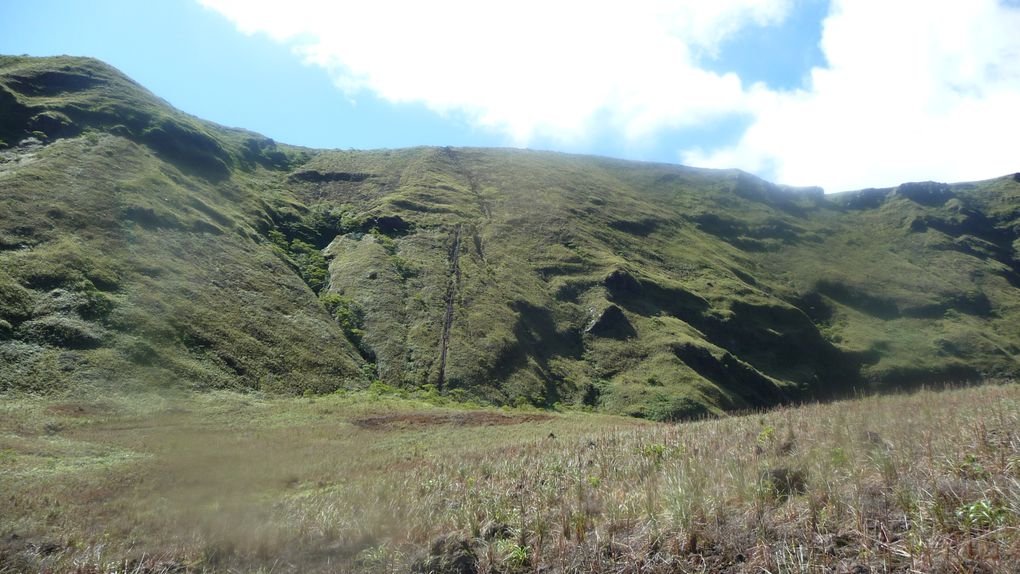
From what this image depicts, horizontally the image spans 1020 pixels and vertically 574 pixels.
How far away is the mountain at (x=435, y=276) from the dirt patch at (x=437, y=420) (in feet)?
40.6

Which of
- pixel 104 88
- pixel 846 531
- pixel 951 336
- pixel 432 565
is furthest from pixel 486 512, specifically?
pixel 104 88

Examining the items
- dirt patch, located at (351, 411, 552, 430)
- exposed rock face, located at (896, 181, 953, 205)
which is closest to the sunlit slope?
dirt patch, located at (351, 411, 552, 430)

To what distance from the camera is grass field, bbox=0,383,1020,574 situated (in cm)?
536

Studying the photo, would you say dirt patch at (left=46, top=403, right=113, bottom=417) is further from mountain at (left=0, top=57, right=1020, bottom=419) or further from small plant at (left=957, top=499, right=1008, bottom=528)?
small plant at (left=957, top=499, right=1008, bottom=528)

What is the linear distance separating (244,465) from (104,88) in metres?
109

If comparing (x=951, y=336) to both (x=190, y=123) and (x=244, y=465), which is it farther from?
(x=190, y=123)

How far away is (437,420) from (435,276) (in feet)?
129

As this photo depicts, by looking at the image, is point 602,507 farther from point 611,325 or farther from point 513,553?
point 611,325

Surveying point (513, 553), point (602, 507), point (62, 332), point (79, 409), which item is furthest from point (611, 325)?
point (513, 553)

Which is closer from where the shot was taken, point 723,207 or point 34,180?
point 34,180

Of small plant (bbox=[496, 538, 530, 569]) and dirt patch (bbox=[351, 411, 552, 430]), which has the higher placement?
small plant (bbox=[496, 538, 530, 569])

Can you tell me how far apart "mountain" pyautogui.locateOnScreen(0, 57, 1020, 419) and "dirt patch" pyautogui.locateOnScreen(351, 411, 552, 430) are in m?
12.4

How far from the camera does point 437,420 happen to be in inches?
1554

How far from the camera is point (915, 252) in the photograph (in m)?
124
